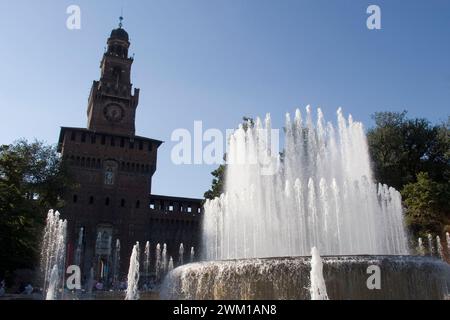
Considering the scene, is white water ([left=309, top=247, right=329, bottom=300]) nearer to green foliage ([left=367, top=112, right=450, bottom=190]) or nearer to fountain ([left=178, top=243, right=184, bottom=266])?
green foliage ([left=367, top=112, right=450, bottom=190])

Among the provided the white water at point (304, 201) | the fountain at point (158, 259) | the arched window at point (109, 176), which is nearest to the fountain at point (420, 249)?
the white water at point (304, 201)

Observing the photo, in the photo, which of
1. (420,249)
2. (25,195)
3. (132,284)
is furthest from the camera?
(25,195)

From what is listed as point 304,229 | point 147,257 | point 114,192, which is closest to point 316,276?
point 304,229

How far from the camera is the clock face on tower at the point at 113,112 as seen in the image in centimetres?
4345

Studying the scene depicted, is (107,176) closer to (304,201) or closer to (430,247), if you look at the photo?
(304,201)

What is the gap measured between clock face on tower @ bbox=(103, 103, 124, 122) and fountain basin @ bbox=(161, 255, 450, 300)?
114ft

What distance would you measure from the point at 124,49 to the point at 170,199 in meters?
17.1

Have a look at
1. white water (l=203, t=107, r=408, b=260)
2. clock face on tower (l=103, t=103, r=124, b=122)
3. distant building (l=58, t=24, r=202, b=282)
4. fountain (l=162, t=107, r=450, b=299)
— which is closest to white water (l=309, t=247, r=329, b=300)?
fountain (l=162, t=107, r=450, b=299)

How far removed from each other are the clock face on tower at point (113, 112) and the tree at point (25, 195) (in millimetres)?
10165

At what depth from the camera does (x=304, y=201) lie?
1886cm

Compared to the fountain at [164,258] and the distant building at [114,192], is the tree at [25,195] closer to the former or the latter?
the distant building at [114,192]

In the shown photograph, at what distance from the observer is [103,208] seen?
38938 millimetres

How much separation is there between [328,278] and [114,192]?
32.4 meters
